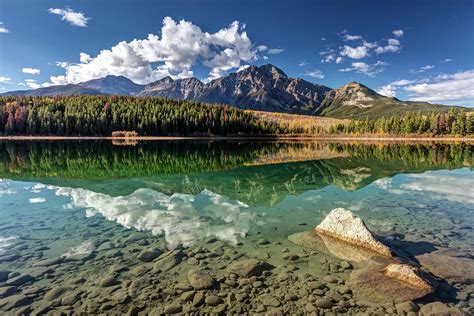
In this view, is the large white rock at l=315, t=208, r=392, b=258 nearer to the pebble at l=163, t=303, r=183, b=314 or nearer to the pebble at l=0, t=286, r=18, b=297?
the pebble at l=163, t=303, r=183, b=314

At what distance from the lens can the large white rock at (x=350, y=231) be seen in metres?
13.2

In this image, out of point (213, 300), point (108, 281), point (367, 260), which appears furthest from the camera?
point (367, 260)

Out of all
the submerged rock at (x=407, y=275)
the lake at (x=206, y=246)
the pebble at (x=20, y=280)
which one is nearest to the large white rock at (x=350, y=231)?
the lake at (x=206, y=246)

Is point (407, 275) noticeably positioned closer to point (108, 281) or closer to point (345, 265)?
point (345, 265)

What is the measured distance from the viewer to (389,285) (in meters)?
10.1

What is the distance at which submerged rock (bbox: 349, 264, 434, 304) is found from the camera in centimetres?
953

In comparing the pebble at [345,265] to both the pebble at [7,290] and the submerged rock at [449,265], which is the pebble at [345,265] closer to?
the submerged rock at [449,265]

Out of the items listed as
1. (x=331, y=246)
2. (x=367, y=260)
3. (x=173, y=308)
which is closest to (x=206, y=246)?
(x=173, y=308)

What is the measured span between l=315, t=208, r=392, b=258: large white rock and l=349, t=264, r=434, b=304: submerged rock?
2.17 meters

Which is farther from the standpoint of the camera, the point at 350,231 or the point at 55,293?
the point at 350,231

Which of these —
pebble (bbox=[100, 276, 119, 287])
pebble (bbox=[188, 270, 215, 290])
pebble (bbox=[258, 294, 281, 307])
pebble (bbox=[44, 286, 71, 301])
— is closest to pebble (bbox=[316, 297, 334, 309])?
pebble (bbox=[258, 294, 281, 307])

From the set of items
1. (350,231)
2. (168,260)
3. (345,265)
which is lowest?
(168,260)

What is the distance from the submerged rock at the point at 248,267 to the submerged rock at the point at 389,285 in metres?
3.45

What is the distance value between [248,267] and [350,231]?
599 cm
